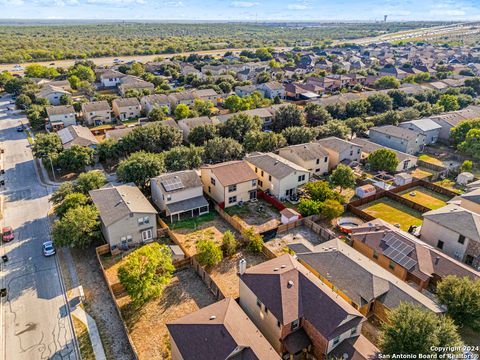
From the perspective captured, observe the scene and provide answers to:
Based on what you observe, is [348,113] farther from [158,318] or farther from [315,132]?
[158,318]

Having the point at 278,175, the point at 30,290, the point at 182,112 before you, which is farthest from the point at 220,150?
the point at 30,290

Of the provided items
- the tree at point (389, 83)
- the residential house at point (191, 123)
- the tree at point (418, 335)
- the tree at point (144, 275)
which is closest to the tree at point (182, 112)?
the residential house at point (191, 123)

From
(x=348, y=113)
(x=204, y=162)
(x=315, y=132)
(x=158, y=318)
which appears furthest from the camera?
(x=348, y=113)

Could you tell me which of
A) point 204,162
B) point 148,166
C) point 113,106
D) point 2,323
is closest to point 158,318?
point 2,323

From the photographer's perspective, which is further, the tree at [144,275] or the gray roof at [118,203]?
the gray roof at [118,203]

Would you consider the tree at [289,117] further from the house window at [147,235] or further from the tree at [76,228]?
the tree at [76,228]

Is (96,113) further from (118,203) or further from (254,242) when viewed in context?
(254,242)

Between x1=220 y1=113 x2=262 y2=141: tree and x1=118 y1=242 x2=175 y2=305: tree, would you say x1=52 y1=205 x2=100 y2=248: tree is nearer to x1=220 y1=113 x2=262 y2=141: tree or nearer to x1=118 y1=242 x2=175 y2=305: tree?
x1=118 y1=242 x2=175 y2=305: tree
